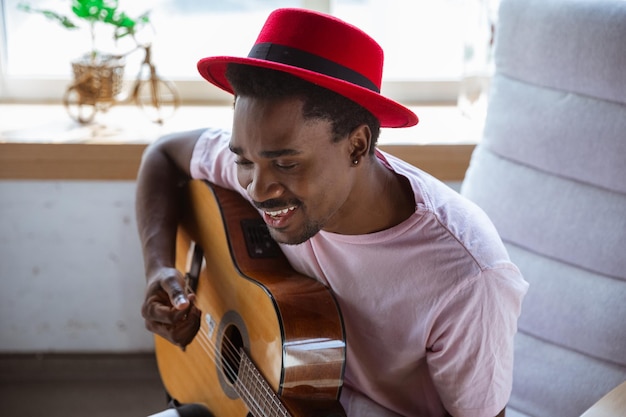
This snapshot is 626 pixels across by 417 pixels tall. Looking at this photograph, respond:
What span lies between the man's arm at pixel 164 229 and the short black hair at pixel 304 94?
1.45 feet

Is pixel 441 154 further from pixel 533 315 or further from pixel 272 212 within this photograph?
pixel 272 212

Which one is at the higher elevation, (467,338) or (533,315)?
(467,338)

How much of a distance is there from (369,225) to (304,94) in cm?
24

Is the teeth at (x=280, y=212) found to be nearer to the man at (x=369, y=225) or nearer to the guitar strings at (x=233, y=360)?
the man at (x=369, y=225)

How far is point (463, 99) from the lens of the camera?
203 cm

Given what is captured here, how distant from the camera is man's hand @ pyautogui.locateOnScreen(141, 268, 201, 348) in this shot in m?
1.27

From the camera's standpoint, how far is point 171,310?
1.28 metres

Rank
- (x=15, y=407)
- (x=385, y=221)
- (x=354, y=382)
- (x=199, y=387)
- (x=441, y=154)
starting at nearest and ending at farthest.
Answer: (x=385, y=221) < (x=354, y=382) < (x=199, y=387) < (x=441, y=154) < (x=15, y=407)

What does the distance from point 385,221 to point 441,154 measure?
2.51ft

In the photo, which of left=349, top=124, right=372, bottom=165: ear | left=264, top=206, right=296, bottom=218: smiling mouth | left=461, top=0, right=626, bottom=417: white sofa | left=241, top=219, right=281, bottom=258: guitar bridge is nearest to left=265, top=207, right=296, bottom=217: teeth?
left=264, top=206, right=296, bottom=218: smiling mouth

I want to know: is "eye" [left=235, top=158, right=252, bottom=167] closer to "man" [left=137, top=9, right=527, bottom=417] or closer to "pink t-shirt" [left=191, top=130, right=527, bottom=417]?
"man" [left=137, top=9, right=527, bottom=417]

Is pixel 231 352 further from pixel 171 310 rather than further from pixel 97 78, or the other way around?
pixel 97 78

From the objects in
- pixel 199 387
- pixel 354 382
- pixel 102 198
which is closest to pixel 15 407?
pixel 102 198

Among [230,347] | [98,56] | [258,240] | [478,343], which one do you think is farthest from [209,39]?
[478,343]
